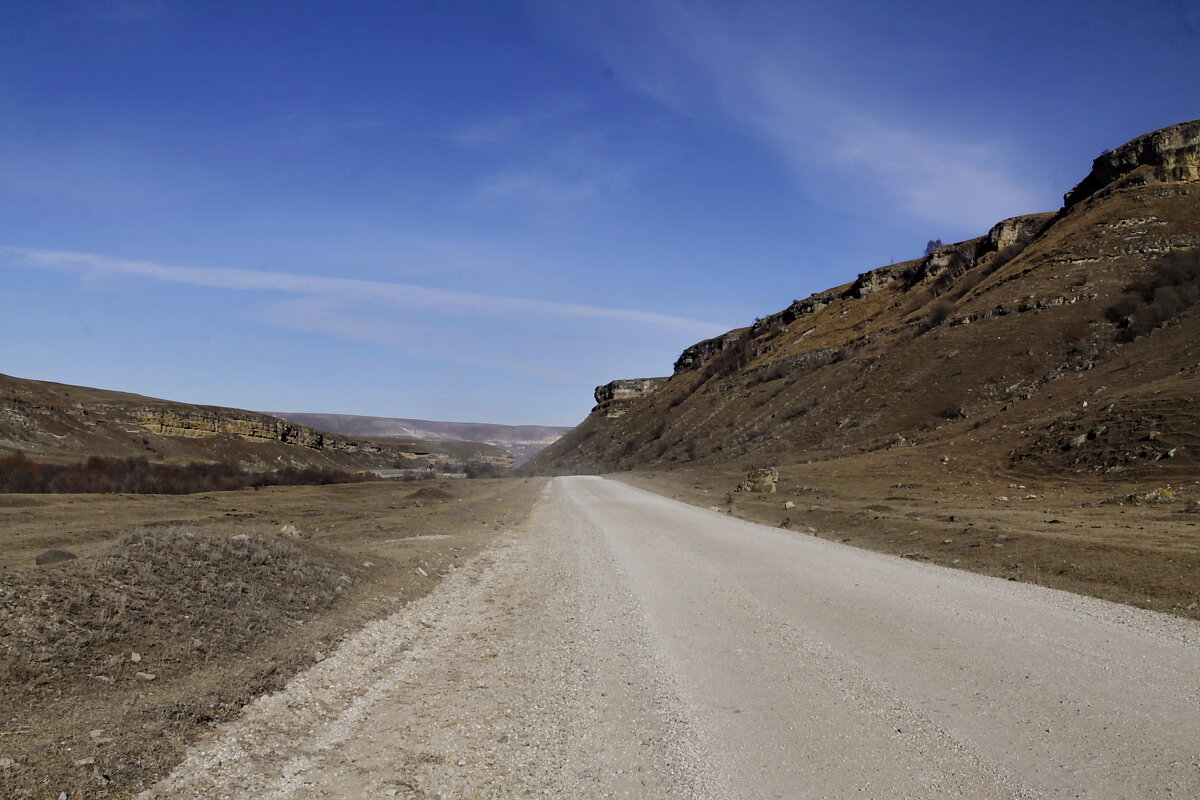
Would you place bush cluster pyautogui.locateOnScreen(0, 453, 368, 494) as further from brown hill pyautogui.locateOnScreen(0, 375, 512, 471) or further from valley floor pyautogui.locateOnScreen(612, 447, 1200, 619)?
valley floor pyautogui.locateOnScreen(612, 447, 1200, 619)

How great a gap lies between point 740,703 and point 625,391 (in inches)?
5207

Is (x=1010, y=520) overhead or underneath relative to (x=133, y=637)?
overhead

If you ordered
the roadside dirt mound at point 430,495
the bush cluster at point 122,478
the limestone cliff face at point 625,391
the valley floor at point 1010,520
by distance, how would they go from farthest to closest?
the limestone cliff face at point 625,391 < the bush cluster at point 122,478 < the roadside dirt mound at point 430,495 < the valley floor at point 1010,520

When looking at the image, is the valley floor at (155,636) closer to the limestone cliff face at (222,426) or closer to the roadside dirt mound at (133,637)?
the roadside dirt mound at (133,637)

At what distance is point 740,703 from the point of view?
18.4 feet

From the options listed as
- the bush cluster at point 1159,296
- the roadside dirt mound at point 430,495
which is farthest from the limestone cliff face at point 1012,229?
the roadside dirt mound at point 430,495

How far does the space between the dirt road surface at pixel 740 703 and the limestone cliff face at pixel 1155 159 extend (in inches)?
2639

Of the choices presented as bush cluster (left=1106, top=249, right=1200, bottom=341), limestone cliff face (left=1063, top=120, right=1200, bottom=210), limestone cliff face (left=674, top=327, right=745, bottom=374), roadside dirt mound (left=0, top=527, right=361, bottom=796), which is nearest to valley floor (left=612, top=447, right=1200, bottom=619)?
roadside dirt mound (left=0, top=527, right=361, bottom=796)

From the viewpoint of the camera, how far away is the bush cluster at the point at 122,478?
36750mm

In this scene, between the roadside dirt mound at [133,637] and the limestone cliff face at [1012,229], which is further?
the limestone cliff face at [1012,229]

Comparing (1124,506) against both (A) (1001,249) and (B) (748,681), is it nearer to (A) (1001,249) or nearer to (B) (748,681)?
(B) (748,681)

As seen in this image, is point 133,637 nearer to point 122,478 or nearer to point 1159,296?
point 122,478

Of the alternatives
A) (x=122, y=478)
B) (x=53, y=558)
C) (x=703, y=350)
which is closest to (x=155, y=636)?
(x=53, y=558)

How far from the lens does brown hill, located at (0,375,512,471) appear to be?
62250 millimetres
